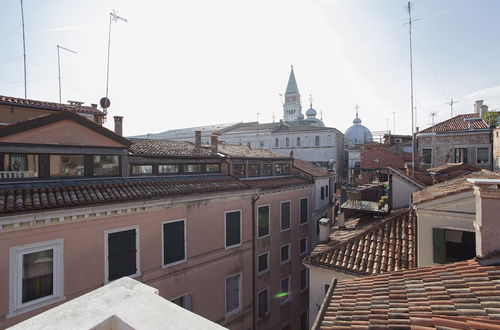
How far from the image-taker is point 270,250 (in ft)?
45.5

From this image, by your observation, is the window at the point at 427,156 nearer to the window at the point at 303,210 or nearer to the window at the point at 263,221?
the window at the point at 303,210

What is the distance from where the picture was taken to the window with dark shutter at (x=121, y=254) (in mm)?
8133

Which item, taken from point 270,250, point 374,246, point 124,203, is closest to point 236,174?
point 270,250

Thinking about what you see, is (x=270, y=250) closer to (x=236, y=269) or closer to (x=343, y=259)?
(x=236, y=269)

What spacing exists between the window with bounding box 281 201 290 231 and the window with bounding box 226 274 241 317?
4034 millimetres

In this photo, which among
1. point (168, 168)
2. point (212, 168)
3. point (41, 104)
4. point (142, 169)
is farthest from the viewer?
point (212, 168)

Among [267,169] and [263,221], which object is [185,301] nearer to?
[263,221]

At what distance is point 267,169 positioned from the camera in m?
15.9

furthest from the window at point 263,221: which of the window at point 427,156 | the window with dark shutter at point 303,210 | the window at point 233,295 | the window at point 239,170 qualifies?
the window at point 427,156

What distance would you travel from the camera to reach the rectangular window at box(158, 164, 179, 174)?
1080cm

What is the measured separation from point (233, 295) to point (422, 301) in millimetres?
8984

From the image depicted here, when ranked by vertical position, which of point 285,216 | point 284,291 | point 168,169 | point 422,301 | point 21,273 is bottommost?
point 284,291

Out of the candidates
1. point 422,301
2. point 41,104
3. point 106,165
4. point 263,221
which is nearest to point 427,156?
point 263,221

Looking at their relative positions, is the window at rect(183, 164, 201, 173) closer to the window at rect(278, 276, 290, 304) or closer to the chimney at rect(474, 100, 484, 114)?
the window at rect(278, 276, 290, 304)
